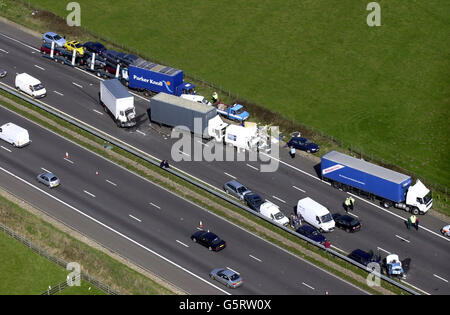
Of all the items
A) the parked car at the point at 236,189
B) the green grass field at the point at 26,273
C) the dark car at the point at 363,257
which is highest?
the parked car at the point at 236,189

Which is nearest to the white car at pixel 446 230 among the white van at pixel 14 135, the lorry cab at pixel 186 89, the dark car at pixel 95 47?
the lorry cab at pixel 186 89

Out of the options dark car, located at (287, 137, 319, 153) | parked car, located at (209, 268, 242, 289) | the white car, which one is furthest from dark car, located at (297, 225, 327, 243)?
dark car, located at (287, 137, 319, 153)

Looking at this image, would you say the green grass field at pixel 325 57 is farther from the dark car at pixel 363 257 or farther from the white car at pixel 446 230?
the dark car at pixel 363 257

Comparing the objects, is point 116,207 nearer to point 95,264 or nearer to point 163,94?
point 95,264

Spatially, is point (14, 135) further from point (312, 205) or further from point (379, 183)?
point (379, 183)

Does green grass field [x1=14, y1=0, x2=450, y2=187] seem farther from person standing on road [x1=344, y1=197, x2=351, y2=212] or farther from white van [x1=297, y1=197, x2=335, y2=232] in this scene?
white van [x1=297, y1=197, x2=335, y2=232]

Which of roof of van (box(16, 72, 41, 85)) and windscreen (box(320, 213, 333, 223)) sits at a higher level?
roof of van (box(16, 72, 41, 85))
